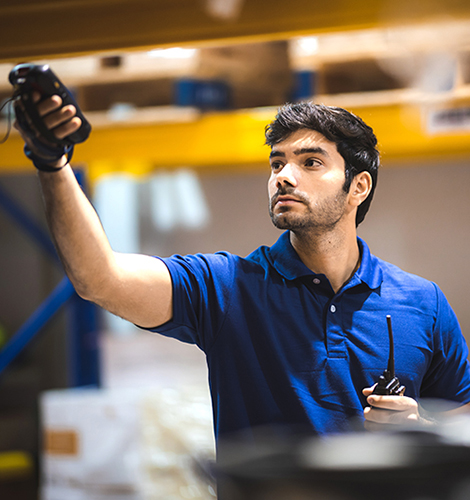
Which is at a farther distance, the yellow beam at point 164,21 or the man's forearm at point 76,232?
the yellow beam at point 164,21

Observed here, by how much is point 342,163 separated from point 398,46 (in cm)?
146

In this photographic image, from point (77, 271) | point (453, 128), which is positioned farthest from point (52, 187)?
point (453, 128)

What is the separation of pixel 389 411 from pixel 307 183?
61 centimetres

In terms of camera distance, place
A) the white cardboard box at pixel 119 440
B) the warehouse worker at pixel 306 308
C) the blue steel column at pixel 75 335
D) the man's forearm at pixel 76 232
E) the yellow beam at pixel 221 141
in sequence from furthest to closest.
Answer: the blue steel column at pixel 75 335 < the white cardboard box at pixel 119 440 < the yellow beam at pixel 221 141 < the warehouse worker at pixel 306 308 < the man's forearm at pixel 76 232

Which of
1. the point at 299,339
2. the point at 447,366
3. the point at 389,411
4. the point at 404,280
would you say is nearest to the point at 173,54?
the point at 404,280

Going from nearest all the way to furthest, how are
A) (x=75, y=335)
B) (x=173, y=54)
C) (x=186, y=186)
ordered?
(x=173, y=54), (x=75, y=335), (x=186, y=186)

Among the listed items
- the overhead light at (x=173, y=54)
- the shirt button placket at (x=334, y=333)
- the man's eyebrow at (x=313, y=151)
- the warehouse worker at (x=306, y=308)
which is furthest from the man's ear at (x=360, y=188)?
the overhead light at (x=173, y=54)

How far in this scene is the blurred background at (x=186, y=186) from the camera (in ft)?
10.1

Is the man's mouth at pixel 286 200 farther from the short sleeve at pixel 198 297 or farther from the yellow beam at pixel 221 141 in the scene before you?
the yellow beam at pixel 221 141

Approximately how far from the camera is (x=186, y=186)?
4.67 meters

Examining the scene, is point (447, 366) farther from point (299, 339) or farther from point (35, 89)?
point (35, 89)

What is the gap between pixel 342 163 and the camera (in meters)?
1.54

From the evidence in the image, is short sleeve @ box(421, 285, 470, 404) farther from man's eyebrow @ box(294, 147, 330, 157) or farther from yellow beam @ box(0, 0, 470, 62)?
yellow beam @ box(0, 0, 470, 62)

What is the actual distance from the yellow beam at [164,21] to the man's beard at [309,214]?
0.49 m
